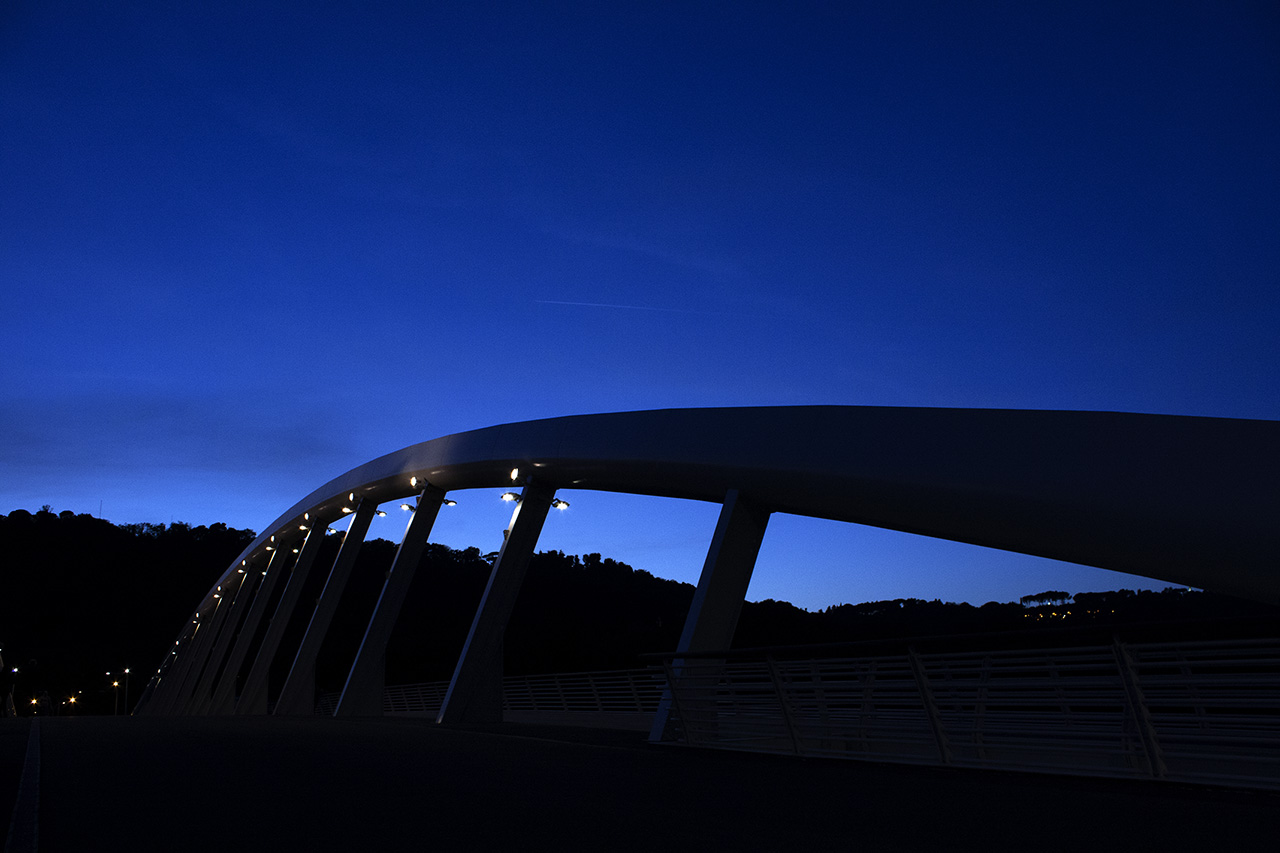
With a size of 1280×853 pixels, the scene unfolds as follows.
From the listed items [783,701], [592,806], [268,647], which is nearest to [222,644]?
[268,647]

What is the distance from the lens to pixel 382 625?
18.9 meters

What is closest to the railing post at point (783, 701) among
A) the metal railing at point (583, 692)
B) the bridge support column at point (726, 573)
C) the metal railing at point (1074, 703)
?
the metal railing at point (1074, 703)

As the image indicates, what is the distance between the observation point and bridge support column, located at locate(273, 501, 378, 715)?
73.2 ft

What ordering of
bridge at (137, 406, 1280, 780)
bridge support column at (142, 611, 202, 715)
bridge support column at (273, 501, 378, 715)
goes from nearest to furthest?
1. bridge at (137, 406, 1280, 780)
2. bridge support column at (273, 501, 378, 715)
3. bridge support column at (142, 611, 202, 715)

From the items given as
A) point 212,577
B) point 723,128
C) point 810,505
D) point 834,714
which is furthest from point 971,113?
point 212,577

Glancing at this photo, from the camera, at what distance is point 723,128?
14.8 m

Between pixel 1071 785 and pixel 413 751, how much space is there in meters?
5.17

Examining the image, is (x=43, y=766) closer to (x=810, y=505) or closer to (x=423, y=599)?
(x=810, y=505)

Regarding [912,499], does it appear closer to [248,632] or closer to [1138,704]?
[1138,704]

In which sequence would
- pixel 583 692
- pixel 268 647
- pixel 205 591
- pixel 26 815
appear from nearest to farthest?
pixel 26 815, pixel 583 692, pixel 268 647, pixel 205 591

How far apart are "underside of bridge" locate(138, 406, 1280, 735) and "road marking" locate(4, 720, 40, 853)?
221 inches

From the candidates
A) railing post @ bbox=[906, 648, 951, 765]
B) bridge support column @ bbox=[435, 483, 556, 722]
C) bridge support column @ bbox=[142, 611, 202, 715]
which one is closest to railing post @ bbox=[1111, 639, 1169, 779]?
railing post @ bbox=[906, 648, 951, 765]

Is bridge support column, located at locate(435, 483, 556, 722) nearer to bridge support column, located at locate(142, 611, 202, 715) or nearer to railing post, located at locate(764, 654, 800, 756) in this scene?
railing post, located at locate(764, 654, 800, 756)

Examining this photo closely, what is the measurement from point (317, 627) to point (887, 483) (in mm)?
17271
